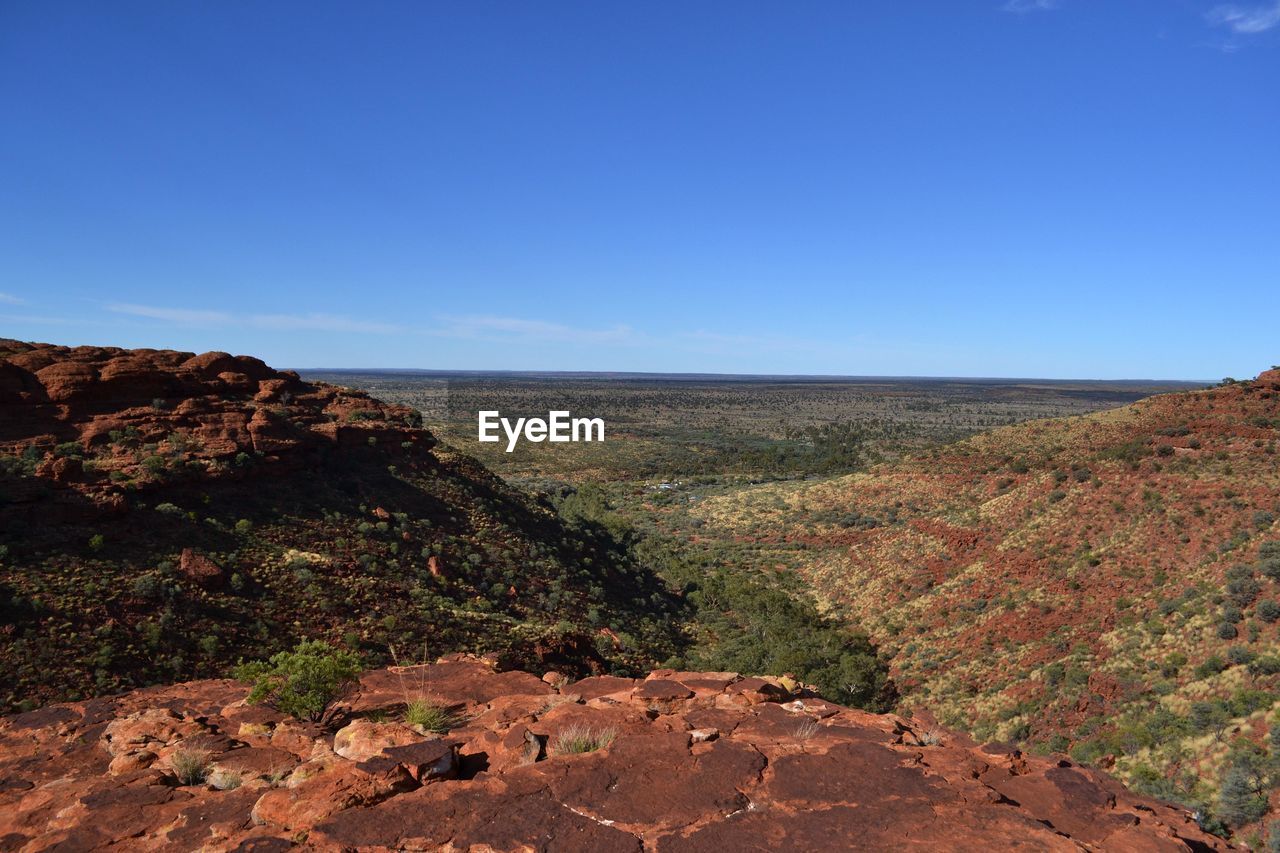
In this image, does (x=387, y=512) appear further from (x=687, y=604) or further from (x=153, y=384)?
(x=687, y=604)

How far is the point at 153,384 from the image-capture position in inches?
933

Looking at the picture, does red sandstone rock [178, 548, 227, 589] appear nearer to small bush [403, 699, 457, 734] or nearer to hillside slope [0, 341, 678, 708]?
hillside slope [0, 341, 678, 708]

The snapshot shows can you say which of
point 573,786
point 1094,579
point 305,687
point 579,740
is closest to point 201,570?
point 305,687

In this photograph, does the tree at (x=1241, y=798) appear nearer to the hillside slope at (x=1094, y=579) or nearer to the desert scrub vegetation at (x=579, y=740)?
the hillside slope at (x=1094, y=579)

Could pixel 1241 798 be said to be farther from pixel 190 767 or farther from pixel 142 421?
pixel 142 421

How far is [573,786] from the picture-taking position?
7.66 metres

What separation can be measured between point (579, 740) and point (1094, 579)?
2325cm

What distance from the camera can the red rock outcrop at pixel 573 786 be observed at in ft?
22.2

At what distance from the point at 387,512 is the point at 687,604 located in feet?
45.4

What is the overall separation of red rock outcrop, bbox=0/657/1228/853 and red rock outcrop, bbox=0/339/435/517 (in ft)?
33.1

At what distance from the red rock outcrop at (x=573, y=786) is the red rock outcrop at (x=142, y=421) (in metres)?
10.1

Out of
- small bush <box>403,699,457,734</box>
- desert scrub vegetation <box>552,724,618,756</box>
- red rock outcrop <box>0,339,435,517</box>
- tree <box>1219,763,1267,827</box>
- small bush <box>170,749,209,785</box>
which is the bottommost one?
tree <box>1219,763,1267,827</box>

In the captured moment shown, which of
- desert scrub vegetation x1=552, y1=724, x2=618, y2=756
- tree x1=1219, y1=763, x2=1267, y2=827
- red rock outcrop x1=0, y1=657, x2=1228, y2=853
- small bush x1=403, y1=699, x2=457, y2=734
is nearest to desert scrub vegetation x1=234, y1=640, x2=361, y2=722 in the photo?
red rock outcrop x1=0, y1=657, x2=1228, y2=853

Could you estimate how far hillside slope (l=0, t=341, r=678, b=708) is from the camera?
1488cm
